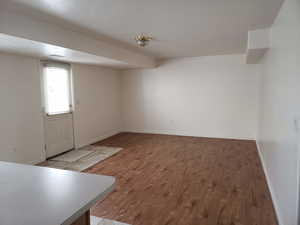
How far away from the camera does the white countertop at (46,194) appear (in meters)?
0.84

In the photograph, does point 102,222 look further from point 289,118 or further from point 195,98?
point 195,98

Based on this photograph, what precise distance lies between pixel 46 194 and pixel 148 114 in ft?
19.5

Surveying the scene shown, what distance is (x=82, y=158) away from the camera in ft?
14.7

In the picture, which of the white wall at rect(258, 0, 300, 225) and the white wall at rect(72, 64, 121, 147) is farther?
the white wall at rect(72, 64, 121, 147)

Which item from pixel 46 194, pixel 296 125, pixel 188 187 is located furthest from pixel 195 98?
Result: pixel 46 194

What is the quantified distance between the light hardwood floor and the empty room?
0.07 ft

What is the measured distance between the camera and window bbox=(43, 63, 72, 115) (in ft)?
14.8

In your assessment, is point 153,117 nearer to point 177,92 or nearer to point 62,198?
point 177,92

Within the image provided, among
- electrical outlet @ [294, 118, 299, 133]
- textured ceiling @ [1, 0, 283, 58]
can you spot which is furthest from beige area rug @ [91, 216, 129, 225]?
textured ceiling @ [1, 0, 283, 58]

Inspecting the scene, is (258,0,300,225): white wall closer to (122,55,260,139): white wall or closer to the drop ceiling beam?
the drop ceiling beam

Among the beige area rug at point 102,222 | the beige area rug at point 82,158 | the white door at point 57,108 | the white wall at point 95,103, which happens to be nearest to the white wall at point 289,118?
the beige area rug at point 102,222

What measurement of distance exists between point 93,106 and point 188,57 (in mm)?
3179

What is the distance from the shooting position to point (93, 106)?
593 cm

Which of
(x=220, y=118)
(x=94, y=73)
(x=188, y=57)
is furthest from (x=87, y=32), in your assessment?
(x=220, y=118)
